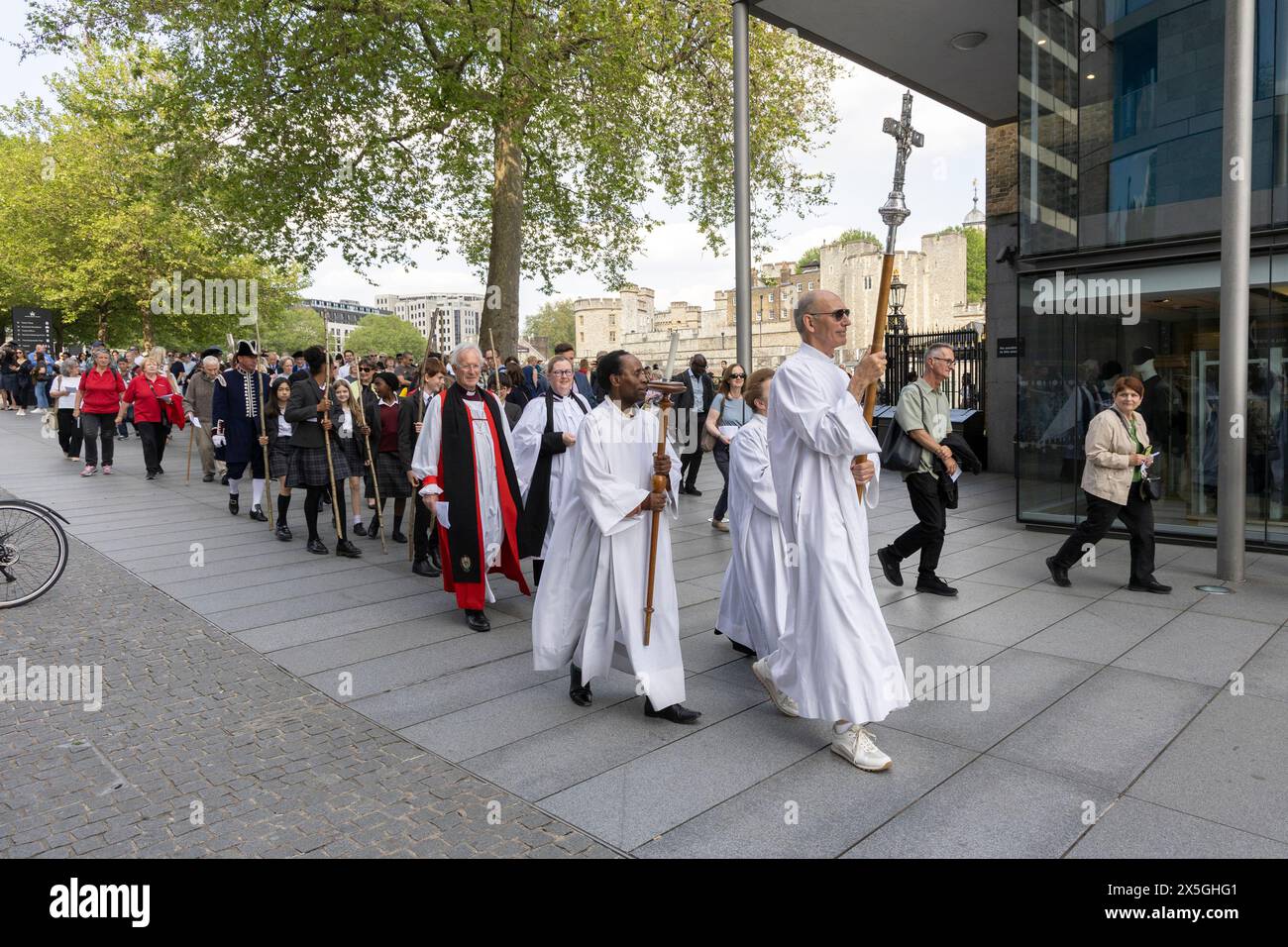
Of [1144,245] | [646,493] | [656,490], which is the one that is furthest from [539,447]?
[1144,245]

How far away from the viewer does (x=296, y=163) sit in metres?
16.2

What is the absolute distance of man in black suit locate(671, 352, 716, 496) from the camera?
42.5 ft

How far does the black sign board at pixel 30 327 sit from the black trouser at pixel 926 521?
1179 inches

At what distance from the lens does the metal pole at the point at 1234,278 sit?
7000 millimetres

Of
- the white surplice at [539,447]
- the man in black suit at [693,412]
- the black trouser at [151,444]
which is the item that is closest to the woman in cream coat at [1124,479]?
the white surplice at [539,447]

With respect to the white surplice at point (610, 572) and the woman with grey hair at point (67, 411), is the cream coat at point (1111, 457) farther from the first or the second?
the woman with grey hair at point (67, 411)

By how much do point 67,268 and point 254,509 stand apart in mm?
27103

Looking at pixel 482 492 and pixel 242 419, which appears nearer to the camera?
pixel 482 492

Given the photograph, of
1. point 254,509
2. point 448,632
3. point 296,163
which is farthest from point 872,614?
point 296,163

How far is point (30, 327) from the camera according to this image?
91.8 ft

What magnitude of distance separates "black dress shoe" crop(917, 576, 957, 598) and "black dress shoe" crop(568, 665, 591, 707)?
3.54 meters

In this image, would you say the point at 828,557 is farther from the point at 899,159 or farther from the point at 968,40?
the point at 968,40

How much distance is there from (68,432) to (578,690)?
15.7 meters
